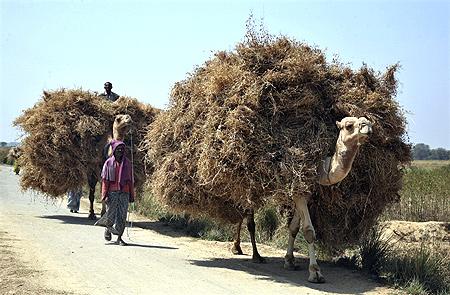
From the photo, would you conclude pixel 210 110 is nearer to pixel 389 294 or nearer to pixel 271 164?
pixel 271 164

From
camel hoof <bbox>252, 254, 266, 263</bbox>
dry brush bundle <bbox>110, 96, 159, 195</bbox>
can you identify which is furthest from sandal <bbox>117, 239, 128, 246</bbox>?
dry brush bundle <bbox>110, 96, 159, 195</bbox>

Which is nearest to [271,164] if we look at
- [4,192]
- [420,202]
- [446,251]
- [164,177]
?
[164,177]

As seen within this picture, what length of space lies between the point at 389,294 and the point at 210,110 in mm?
4107

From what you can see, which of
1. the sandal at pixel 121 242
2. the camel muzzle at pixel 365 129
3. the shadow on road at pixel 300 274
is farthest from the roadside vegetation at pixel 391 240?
the camel muzzle at pixel 365 129

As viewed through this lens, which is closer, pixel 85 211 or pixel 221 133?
pixel 221 133

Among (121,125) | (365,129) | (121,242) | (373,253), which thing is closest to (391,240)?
(373,253)

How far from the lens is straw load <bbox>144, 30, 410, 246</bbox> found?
Answer: 29.6 ft

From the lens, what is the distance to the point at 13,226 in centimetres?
1441

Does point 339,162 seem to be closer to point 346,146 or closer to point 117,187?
point 346,146

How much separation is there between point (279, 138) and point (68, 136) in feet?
27.3

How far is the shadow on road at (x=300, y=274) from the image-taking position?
356 inches

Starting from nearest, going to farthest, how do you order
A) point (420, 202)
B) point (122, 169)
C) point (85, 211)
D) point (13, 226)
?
point (122, 169)
point (13, 226)
point (420, 202)
point (85, 211)

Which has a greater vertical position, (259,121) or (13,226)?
(259,121)

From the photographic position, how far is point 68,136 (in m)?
15.7
